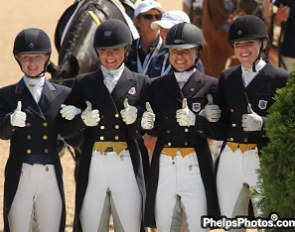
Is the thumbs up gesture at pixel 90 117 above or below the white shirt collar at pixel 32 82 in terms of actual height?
below

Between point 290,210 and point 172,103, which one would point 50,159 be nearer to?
point 172,103

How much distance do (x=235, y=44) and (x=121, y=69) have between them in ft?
2.69

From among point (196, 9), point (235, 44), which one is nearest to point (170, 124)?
point (235, 44)

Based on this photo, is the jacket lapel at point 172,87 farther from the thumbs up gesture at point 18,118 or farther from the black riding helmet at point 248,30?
the thumbs up gesture at point 18,118

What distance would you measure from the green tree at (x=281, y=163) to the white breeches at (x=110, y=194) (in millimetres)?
1687

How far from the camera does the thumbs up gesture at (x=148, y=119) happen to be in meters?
7.09

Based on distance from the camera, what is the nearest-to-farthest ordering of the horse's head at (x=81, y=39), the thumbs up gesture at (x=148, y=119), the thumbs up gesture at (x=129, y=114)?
the thumbs up gesture at (x=148, y=119)
the thumbs up gesture at (x=129, y=114)
the horse's head at (x=81, y=39)

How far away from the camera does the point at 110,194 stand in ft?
23.8

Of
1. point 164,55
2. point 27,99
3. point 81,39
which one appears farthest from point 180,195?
point 81,39

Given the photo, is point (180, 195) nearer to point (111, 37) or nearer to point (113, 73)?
point (113, 73)

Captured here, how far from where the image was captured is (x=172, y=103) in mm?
7289

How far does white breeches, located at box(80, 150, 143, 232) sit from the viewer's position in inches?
284

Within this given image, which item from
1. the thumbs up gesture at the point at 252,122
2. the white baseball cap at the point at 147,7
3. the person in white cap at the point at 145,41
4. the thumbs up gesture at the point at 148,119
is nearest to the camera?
the thumbs up gesture at the point at 252,122

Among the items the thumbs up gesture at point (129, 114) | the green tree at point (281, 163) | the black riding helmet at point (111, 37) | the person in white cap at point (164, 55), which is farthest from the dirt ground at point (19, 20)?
the green tree at point (281, 163)
